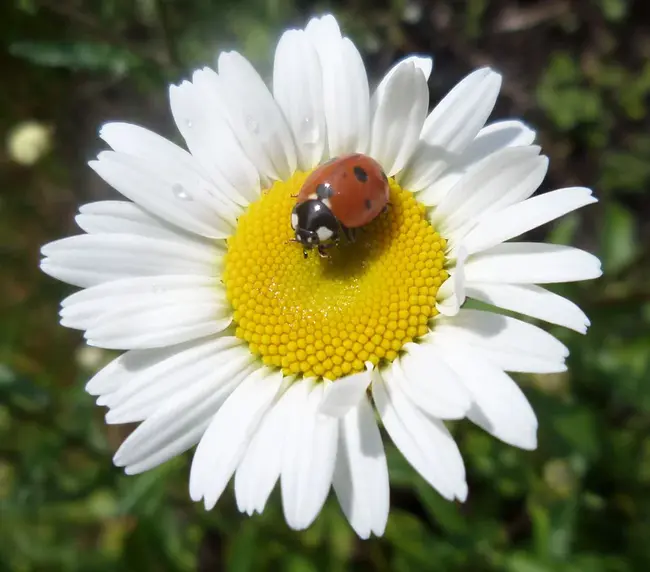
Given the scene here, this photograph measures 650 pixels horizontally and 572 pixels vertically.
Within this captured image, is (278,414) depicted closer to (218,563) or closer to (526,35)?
(218,563)

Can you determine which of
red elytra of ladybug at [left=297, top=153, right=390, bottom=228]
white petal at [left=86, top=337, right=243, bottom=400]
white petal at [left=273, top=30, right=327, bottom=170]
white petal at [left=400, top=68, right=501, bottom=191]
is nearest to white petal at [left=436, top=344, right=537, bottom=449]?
red elytra of ladybug at [left=297, top=153, right=390, bottom=228]

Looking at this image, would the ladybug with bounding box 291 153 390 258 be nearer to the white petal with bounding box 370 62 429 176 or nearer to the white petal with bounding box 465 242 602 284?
the white petal with bounding box 370 62 429 176

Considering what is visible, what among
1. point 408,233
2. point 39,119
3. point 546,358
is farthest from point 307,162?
point 39,119

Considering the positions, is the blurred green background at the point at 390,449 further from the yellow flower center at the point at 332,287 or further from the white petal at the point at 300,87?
the white petal at the point at 300,87

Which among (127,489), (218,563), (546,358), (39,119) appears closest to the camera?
(546,358)

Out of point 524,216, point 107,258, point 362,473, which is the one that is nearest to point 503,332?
point 524,216

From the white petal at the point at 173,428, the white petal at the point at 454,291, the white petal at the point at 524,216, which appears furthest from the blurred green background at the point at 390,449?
the white petal at the point at 524,216

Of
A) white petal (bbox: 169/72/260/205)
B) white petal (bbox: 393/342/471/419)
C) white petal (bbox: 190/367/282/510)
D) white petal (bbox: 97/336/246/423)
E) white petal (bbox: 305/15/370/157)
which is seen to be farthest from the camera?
white petal (bbox: 169/72/260/205)
